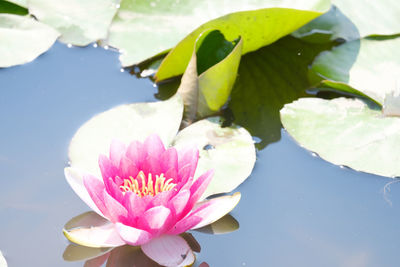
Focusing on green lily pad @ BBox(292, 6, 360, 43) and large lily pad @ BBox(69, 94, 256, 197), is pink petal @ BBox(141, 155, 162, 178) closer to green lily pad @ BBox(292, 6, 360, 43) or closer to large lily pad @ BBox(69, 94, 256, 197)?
large lily pad @ BBox(69, 94, 256, 197)

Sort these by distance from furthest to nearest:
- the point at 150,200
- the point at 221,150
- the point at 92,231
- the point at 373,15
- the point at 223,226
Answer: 1. the point at 373,15
2. the point at 221,150
3. the point at 223,226
4. the point at 92,231
5. the point at 150,200

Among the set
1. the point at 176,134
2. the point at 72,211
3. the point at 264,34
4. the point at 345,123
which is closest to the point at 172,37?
the point at 264,34

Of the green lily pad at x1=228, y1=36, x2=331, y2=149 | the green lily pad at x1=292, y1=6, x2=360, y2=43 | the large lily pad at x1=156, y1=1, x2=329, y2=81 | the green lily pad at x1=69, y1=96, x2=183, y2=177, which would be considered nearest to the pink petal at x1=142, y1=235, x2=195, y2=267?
the green lily pad at x1=69, y1=96, x2=183, y2=177

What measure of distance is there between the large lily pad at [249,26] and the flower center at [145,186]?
2.41 ft

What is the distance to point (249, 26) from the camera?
7.45 feet

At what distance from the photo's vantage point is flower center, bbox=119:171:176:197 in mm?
1571

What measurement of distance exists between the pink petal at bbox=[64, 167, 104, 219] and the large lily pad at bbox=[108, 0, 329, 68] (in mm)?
801

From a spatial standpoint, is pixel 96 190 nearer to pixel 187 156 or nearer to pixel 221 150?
pixel 187 156

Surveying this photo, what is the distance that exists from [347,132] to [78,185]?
3.43 feet

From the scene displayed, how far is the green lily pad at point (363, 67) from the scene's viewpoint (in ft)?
7.22

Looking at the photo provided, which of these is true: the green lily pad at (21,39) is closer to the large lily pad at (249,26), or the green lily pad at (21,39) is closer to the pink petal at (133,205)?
the large lily pad at (249,26)

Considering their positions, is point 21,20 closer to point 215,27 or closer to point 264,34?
point 215,27

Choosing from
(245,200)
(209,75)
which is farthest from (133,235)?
(209,75)

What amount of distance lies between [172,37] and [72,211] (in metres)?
1.02
